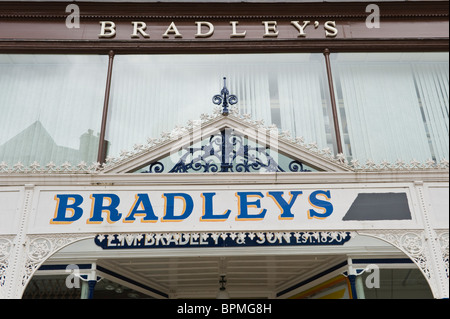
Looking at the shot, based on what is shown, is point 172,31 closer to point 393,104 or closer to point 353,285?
point 393,104

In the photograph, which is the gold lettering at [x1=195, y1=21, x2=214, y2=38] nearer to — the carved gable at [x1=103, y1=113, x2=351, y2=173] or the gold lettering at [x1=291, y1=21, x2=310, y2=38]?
the gold lettering at [x1=291, y1=21, x2=310, y2=38]

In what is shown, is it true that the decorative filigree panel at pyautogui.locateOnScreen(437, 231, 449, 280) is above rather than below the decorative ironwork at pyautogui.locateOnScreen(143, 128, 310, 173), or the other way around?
below

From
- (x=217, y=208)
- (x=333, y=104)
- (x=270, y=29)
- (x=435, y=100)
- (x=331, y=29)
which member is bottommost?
(x=217, y=208)

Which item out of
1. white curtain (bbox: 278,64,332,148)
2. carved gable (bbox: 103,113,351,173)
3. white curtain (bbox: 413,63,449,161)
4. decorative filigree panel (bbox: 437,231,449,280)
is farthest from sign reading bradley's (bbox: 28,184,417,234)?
white curtain (bbox: 413,63,449,161)

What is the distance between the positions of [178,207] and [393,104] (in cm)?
445

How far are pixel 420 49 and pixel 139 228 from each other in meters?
6.13

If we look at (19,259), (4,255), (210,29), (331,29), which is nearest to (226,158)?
(19,259)

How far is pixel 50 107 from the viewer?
7391 millimetres

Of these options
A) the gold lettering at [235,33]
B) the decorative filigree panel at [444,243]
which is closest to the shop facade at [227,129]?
the gold lettering at [235,33]

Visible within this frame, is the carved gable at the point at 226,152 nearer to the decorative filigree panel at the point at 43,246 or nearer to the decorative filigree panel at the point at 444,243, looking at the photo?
the decorative filigree panel at the point at 43,246

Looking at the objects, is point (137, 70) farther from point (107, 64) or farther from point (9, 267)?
point (9, 267)

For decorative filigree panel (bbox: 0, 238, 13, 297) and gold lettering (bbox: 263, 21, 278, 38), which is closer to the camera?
decorative filigree panel (bbox: 0, 238, 13, 297)

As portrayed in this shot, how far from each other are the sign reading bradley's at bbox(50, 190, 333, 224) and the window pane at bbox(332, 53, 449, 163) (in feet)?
7.02

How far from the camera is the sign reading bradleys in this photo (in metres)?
7.82
